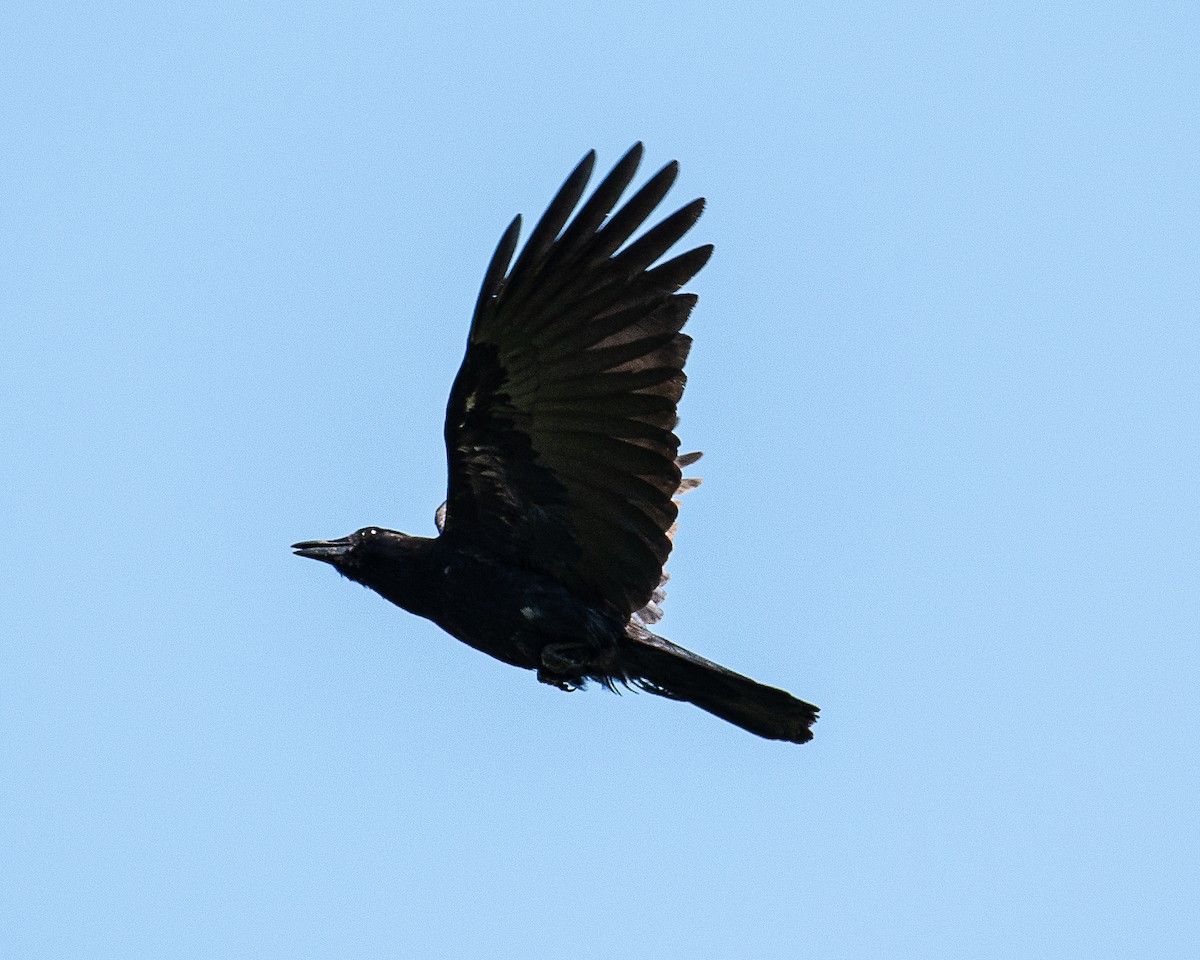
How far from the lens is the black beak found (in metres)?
11.1

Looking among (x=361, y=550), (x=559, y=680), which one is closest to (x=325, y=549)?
(x=361, y=550)

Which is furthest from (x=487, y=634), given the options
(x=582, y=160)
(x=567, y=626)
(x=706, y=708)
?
(x=582, y=160)

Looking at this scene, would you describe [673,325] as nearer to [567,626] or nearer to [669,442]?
[669,442]

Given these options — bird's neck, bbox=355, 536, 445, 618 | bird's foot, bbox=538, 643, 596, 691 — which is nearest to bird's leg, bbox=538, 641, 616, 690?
bird's foot, bbox=538, 643, 596, 691

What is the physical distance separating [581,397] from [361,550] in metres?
1.70

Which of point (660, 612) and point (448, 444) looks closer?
point (448, 444)

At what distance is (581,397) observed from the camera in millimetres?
10016

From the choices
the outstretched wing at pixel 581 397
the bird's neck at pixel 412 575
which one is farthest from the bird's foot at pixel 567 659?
the bird's neck at pixel 412 575

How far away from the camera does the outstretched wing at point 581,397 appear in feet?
31.7

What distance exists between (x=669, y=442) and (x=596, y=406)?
397 millimetres

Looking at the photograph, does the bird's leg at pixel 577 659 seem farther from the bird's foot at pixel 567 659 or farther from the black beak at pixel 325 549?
the black beak at pixel 325 549

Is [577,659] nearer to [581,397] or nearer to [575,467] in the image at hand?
[575,467]

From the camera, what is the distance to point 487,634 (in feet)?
34.3

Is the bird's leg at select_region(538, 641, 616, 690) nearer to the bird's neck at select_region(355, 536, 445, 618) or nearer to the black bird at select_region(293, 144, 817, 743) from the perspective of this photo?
the black bird at select_region(293, 144, 817, 743)
